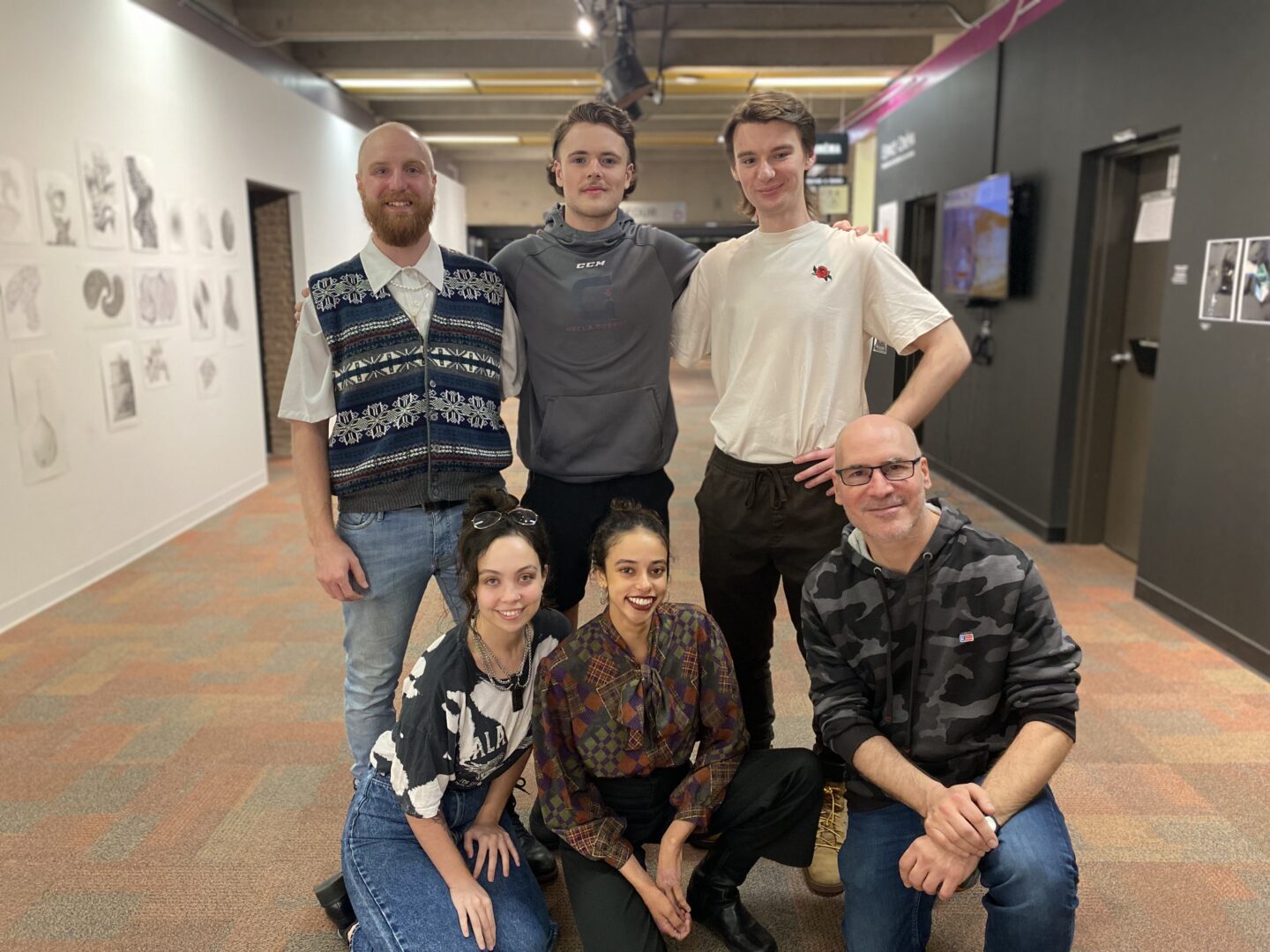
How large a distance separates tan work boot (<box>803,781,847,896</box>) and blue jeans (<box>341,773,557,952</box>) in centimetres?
61

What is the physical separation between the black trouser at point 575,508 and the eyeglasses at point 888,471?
620 mm

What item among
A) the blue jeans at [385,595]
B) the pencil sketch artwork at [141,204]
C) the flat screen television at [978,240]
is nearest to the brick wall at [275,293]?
the pencil sketch artwork at [141,204]

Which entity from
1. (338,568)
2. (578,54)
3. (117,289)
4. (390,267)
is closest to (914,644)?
(338,568)

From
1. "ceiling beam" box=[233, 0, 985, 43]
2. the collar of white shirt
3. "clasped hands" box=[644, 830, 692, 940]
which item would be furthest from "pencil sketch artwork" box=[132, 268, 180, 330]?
"clasped hands" box=[644, 830, 692, 940]

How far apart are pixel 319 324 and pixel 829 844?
5.23 ft

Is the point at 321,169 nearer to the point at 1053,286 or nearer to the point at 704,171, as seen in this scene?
the point at 1053,286

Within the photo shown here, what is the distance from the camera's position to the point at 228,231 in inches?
232

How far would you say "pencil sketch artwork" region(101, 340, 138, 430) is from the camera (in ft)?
14.5

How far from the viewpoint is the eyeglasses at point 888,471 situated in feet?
5.23

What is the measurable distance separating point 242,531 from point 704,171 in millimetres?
12417

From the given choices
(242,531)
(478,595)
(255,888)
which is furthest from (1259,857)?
(242,531)

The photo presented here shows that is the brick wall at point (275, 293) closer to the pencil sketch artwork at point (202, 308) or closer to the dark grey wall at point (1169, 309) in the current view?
the pencil sketch artwork at point (202, 308)

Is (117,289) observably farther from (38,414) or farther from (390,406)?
(390,406)

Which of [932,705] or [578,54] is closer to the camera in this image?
[932,705]
